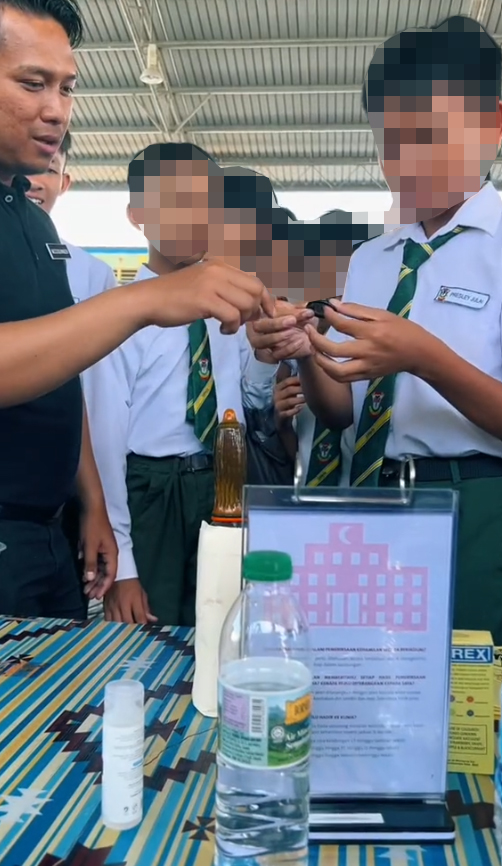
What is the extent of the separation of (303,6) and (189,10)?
98 cm

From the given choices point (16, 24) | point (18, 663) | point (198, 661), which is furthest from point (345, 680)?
point (16, 24)

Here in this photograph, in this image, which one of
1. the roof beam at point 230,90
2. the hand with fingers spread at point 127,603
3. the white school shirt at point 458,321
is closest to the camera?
the white school shirt at point 458,321

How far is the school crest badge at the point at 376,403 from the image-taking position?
3.81 feet

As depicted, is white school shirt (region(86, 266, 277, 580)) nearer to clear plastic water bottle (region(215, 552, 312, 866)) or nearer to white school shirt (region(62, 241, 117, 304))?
white school shirt (region(62, 241, 117, 304))

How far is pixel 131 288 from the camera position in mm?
845

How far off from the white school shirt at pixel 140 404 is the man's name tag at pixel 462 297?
0.54 m

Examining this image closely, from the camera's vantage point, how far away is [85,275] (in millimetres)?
1911

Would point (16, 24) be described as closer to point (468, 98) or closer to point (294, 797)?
point (468, 98)

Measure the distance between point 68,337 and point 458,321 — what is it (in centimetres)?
62

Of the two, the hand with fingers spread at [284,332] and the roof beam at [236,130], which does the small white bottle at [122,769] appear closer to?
the hand with fingers spread at [284,332]

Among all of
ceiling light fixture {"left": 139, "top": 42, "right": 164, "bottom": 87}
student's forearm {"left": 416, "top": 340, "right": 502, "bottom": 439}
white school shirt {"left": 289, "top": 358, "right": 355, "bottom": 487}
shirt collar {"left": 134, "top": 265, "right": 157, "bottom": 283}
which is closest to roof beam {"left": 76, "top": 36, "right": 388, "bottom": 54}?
ceiling light fixture {"left": 139, "top": 42, "right": 164, "bottom": 87}

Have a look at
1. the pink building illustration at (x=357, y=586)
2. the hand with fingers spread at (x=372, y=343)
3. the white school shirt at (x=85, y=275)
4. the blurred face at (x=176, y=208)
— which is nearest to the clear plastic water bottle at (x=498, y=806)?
the pink building illustration at (x=357, y=586)

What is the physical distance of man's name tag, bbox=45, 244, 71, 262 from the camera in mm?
1308

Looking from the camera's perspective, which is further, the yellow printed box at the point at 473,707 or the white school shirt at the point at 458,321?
the white school shirt at the point at 458,321
